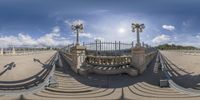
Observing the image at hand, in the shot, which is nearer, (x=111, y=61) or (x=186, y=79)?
(x=186, y=79)

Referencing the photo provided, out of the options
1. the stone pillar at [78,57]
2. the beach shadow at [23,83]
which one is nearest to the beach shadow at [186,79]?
the stone pillar at [78,57]

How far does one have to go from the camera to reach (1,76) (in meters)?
17.4

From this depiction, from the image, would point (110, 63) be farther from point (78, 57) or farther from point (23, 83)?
point (23, 83)

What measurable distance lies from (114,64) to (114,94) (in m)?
6.46

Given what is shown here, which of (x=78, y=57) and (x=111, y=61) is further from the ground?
(x=78, y=57)

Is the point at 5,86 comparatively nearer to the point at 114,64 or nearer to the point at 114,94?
the point at 114,94

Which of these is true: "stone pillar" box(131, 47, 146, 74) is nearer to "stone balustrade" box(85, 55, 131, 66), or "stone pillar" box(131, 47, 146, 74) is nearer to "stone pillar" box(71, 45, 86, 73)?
"stone balustrade" box(85, 55, 131, 66)

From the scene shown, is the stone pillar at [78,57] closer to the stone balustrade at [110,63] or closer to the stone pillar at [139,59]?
the stone balustrade at [110,63]

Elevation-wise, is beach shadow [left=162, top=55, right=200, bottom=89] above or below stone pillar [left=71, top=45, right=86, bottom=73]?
below

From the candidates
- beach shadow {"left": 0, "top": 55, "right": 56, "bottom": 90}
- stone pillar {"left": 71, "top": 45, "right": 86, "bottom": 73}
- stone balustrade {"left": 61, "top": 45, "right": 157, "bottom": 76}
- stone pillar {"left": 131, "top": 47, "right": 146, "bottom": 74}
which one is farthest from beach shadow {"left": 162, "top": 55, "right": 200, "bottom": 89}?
beach shadow {"left": 0, "top": 55, "right": 56, "bottom": 90}

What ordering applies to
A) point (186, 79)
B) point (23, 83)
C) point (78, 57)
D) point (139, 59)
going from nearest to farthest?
point (23, 83), point (186, 79), point (139, 59), point (78, 57)

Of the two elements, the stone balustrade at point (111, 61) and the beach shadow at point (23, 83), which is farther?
the stone balustrade at point (111, 61)

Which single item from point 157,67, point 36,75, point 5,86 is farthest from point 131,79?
point 5,86

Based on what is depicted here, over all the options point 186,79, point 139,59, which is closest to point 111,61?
point 139,59
